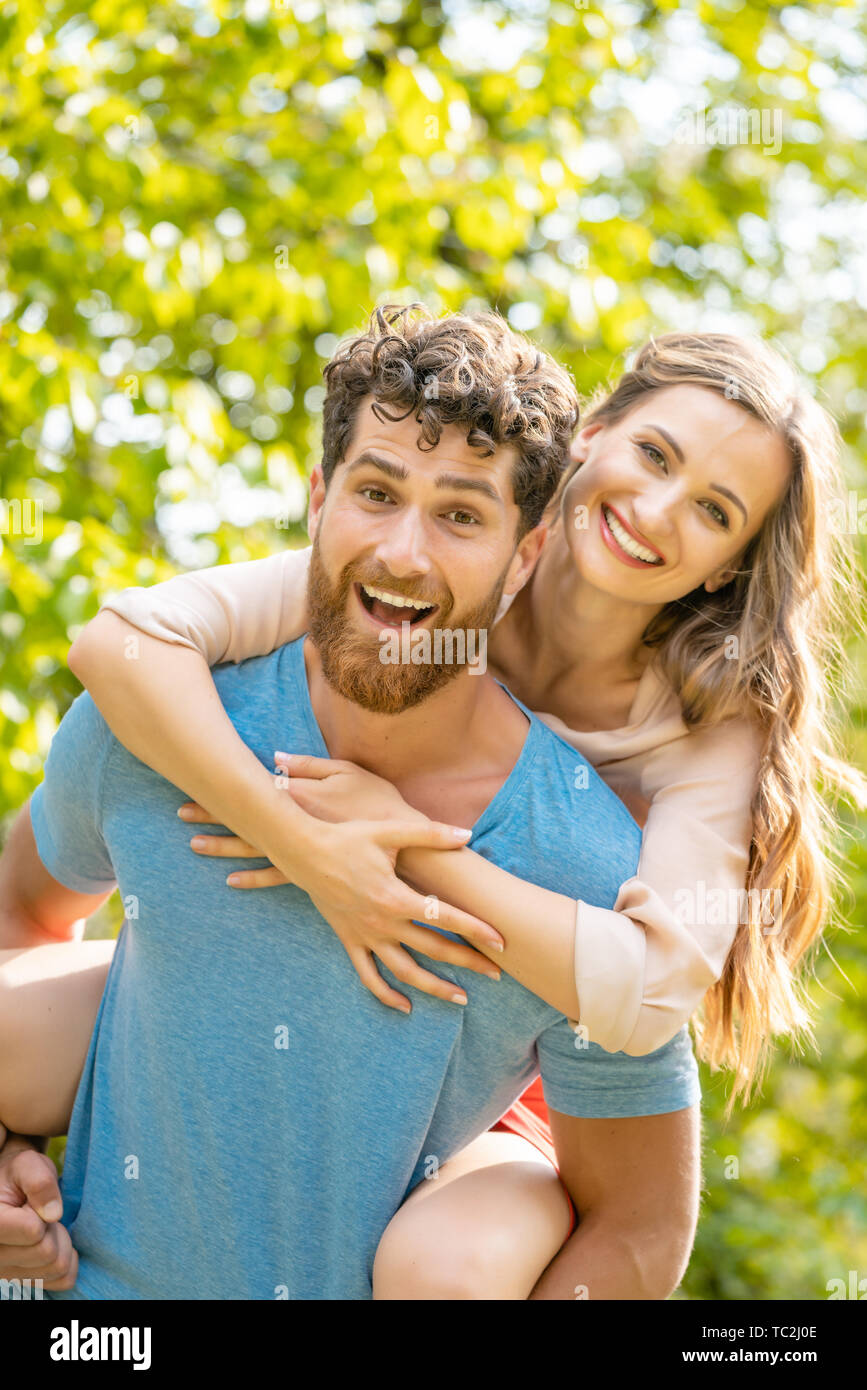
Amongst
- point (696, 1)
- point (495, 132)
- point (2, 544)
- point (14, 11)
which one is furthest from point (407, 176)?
point (696, 1)

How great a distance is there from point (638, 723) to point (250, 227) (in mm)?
1837

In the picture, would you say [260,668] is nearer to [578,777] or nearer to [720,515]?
[578,777]

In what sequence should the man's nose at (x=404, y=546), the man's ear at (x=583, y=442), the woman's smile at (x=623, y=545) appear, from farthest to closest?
the man's ear at (x=583, y=442) → the woman's smile at (x=623, y=545) → the man's nose at (x=404, y=546)

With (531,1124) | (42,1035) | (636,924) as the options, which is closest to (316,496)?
(636,924)

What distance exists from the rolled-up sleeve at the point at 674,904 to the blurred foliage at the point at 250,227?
1168 millimetres

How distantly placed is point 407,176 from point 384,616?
200 cm

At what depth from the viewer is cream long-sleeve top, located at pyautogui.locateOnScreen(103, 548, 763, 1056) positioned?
1807 mm

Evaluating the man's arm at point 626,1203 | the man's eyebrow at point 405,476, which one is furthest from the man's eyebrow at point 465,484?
the man's arm at point 626,1203

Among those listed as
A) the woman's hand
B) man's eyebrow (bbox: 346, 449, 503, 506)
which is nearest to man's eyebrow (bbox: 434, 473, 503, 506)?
man's eyebrow (bbox: 346, 449, 503, 506)

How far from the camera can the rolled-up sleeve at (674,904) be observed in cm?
179

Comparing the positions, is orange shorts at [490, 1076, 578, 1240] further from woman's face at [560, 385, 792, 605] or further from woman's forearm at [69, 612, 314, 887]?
woman's face at [560, 385, 792, 605]

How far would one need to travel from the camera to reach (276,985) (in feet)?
6.18

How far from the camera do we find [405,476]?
1889 millimetres

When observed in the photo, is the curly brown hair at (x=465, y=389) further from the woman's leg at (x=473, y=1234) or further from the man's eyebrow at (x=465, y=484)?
the woman's leg at (x=473, y=1234)
